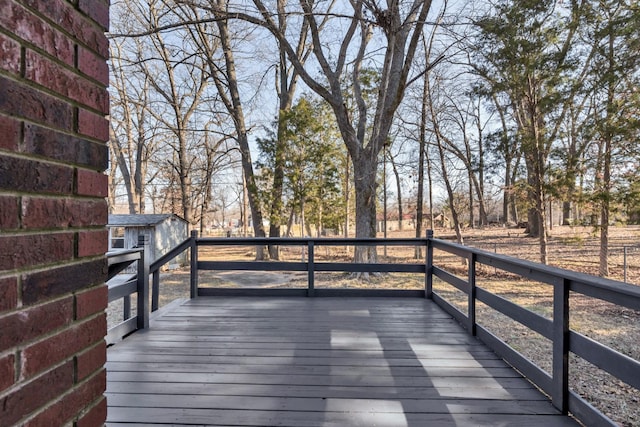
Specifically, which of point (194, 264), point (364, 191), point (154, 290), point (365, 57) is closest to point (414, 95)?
point (365, 57)

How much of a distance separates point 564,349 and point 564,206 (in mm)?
9691

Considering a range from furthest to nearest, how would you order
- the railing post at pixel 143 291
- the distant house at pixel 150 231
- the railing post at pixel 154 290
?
1. the distant house at pixel 150 231
2. the railing post at pixel 154 290
3. the railing post at pixel 143 291

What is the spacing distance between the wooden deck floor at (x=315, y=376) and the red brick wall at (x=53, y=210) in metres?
1.21

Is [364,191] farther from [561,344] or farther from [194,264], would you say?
[561,344]

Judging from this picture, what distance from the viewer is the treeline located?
7.22 meters

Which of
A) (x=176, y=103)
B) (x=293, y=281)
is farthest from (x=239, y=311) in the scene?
(x=176, y=103)

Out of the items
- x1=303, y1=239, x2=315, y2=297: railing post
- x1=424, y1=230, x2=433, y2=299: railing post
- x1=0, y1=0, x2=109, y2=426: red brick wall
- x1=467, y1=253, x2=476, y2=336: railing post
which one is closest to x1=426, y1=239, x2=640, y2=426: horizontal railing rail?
x1=467, y1=253, x2=476, y2=336: railing post

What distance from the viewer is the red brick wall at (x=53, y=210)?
28.1 inches

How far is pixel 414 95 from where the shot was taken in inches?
456

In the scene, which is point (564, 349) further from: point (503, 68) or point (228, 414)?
point (503, 68)

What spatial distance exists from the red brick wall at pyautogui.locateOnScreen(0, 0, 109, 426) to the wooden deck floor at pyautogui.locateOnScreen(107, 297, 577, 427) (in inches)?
47.6

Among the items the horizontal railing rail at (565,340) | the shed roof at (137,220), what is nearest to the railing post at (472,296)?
the horizontal railing rail at (565,340)

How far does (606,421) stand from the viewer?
167 centimetres

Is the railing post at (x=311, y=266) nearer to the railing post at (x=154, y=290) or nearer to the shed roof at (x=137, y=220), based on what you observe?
the railing post at (x=154, y=290)
